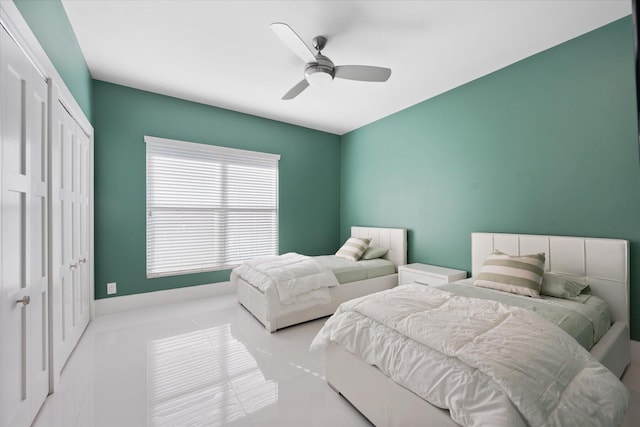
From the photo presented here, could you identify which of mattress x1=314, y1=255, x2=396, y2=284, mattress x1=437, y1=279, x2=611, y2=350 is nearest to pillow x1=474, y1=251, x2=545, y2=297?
mattress x1=437, y1=279, x2=611, y2=350

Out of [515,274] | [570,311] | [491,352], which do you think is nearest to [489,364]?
[491,352]

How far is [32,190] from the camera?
1611 mm

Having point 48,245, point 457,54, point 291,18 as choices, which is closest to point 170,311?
point 48,245

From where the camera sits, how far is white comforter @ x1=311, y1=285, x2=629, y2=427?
1055mm

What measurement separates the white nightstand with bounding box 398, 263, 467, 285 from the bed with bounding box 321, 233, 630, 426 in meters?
0.29

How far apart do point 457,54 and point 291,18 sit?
66.4 inches

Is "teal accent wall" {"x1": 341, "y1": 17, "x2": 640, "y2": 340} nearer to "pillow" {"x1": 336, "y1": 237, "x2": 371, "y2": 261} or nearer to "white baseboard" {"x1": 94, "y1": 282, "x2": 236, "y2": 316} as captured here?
"pillow" {"x1": 336, "y1": 237, "x2": 371, "y2": 261}

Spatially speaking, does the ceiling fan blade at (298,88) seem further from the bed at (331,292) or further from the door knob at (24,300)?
the door knob at (24,300)

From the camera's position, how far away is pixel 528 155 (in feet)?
9.01

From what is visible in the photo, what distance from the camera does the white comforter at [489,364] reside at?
105 cm

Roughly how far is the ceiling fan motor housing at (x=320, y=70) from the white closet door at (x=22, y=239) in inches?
72.5

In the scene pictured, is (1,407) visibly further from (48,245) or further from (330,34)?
(330,34)

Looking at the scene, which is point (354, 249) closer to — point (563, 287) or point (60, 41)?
point (563, 287)

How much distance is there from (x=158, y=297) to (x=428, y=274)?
3573 mm
